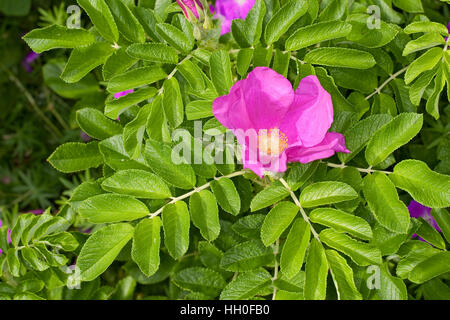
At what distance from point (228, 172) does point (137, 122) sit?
0.22 m

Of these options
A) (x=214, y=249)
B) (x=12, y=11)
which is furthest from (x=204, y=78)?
(x=12, y=11)

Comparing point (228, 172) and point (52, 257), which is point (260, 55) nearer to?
point (228, 172)

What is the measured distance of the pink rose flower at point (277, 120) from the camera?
0.91m

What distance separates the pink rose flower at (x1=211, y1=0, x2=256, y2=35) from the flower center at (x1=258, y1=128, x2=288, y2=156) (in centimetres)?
45

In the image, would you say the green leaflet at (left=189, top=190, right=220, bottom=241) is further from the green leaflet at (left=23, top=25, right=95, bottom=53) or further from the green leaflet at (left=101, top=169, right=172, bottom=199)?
the green leaflet at (left=23, top=25, right=95, bottom=53)

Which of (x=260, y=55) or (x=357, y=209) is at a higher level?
(x=260, y=55)

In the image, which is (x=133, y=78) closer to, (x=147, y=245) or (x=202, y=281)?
(x=147, y=245)

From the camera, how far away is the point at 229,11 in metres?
1.39

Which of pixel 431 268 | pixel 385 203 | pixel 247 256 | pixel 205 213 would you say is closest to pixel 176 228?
pixel 205 213

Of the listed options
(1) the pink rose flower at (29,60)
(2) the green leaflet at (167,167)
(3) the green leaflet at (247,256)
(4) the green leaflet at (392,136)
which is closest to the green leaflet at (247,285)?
(3) the green leaflet at (247,256)

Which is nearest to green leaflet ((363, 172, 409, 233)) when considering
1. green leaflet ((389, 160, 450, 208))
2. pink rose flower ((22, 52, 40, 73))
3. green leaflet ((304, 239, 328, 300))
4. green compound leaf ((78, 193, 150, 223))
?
green leaflet ((389, 160, 450, 208))

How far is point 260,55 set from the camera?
40.9 inches

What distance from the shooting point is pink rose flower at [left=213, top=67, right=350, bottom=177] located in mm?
908

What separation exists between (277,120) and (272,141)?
0.05 meters
